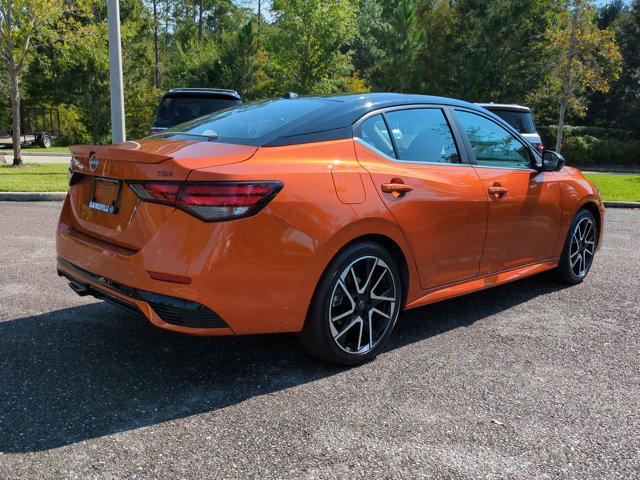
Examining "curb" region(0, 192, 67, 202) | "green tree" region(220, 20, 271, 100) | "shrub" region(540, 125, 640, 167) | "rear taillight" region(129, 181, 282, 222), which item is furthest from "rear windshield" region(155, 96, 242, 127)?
"shrub" region(540, 125, 640, 167)

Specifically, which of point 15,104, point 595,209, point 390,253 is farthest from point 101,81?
point 390,253

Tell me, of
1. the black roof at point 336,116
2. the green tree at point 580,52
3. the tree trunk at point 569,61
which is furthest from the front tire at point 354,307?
the tree trunk at point 569,61

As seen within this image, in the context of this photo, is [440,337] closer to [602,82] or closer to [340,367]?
[340,367]

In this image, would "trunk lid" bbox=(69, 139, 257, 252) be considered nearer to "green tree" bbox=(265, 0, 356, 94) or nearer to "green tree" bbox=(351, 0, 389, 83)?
"green tree" bbox=(265, 0, 356, 94)

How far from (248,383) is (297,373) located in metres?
0.31

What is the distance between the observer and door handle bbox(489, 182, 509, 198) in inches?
165

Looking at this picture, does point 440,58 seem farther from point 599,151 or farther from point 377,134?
point 377,134

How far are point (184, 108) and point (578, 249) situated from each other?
25.9 ft

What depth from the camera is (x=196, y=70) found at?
31.5 metres

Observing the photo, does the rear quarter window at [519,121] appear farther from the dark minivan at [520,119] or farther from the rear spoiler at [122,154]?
the rear spoiler at [122,154]

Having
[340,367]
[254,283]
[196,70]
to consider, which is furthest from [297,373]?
[196,70]

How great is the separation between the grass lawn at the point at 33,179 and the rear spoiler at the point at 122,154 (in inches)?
328

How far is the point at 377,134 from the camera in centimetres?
363

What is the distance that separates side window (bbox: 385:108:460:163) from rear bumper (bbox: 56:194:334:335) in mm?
1075
